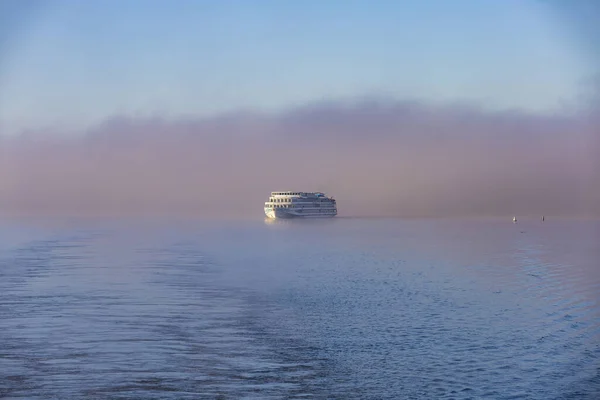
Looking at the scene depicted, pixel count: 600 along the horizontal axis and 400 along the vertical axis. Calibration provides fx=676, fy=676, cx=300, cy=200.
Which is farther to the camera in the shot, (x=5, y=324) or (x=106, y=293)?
(x=106, y=293)

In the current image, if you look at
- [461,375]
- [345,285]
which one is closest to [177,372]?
[461,375]

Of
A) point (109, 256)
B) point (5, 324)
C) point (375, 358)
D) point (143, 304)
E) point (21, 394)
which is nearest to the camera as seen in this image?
point (21, 394)

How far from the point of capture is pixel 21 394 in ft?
61.2

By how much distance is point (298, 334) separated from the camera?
92.1 ft

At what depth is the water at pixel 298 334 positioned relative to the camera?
20.0m

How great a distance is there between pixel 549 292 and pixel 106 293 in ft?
89.6

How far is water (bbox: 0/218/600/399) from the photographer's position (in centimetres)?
1998

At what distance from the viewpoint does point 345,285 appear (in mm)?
46188

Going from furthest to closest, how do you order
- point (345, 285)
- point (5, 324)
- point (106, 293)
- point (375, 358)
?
point (345, 285) → point (106, 293) → point (5, 324) → point (375, 358)

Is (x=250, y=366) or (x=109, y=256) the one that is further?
(x=109, y=256)

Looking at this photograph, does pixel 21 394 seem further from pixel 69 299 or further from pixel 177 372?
pixel 69 299

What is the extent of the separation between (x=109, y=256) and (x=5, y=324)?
43.5 meters

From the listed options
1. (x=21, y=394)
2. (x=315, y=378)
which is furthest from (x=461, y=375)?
(x=21, y=394)

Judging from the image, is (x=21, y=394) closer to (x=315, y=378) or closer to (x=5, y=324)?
(x=315, y=378)
